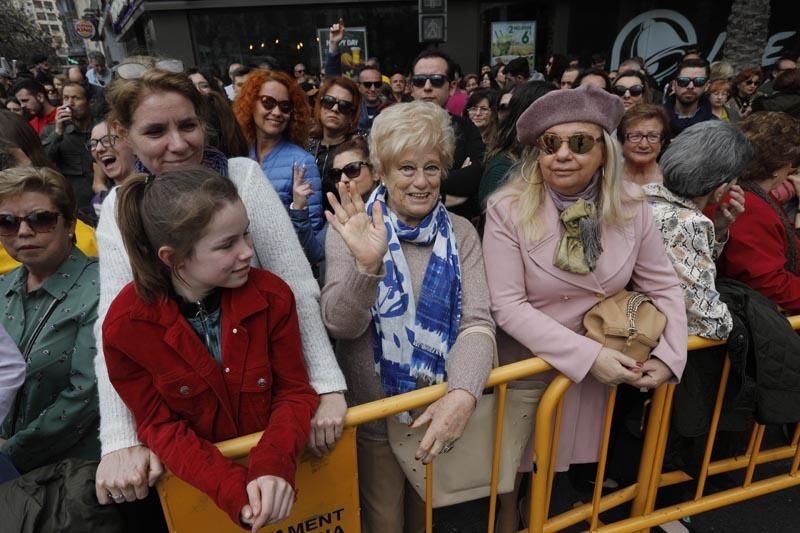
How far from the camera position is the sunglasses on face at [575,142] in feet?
6.37

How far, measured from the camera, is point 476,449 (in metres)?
2.00

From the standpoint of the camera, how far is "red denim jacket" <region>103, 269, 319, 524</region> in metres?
1.38

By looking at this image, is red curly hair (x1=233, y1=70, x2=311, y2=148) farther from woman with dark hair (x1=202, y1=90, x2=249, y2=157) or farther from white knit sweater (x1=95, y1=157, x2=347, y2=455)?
white knit sweater (x1=95, y1=157, x2=347, y2=455)

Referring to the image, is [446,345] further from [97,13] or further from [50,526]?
[97,13]

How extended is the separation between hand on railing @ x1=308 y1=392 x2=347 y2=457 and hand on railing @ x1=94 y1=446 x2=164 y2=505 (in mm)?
A: 474

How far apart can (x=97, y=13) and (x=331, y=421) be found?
37739 mm

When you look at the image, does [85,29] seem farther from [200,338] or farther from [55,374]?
[200,338]

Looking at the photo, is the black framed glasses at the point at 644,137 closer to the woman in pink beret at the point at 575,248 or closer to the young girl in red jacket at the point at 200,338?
the woman in pink beret at the point at 575,248

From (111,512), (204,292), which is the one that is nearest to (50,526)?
(111,512)

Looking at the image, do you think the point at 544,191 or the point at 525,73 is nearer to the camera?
the point at 544,191

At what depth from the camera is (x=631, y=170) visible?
2.93m

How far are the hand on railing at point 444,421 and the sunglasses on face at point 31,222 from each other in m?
1.71

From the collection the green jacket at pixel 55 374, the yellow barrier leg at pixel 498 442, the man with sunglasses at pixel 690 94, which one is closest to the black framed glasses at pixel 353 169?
the green jacket at pixel 55 374

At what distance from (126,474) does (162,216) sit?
771mm
